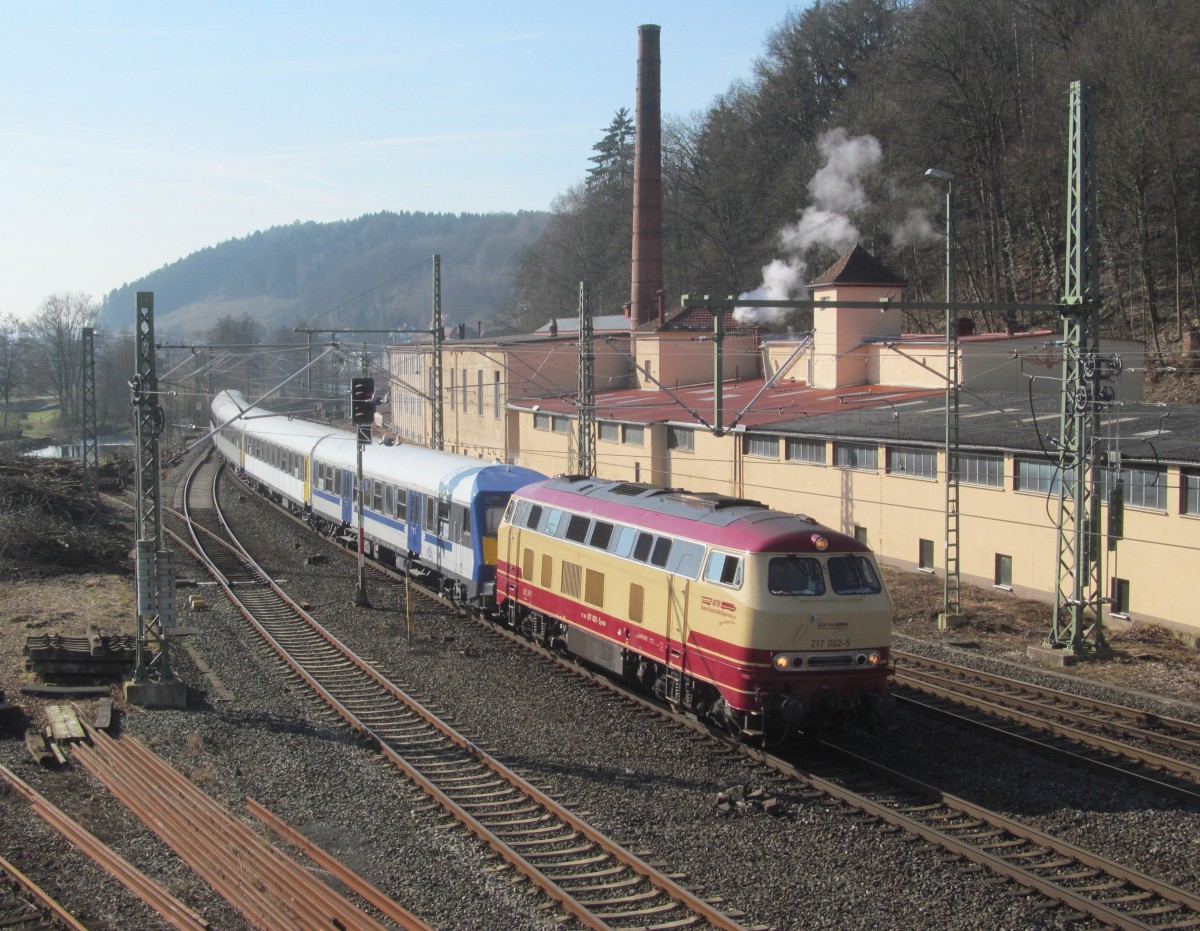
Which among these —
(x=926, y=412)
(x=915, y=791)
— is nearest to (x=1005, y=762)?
(x=915, y=791)

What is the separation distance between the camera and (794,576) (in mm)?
12164

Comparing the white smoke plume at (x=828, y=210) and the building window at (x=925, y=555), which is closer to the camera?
the building window at (x=925, y=555)

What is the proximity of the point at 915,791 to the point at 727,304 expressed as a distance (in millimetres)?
6253

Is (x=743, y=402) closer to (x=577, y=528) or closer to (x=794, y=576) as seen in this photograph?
(x=577, y=528)

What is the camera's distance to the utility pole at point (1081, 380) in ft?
55.5

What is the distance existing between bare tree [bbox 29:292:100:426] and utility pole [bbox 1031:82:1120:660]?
61890mm

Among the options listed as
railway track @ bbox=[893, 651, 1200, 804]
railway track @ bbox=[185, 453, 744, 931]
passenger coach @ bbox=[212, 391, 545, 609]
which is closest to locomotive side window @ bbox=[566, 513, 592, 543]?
railway track @ bbox=[185, 453, 744, 931]

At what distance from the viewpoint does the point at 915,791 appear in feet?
36.9

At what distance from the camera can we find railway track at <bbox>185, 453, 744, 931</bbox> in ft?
28.4

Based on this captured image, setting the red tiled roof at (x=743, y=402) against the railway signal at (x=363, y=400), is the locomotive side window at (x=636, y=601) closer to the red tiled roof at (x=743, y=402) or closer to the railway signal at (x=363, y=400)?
the railway signal at (x=363, y=400)

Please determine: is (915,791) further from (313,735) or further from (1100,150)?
(1100,150)

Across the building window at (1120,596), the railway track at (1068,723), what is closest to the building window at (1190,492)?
the building window at (1120,596)

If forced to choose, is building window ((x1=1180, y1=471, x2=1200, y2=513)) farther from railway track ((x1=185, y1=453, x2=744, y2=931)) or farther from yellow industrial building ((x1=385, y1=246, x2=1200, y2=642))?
railway track ((x1=185, y1=453, x2=744, y2=931))

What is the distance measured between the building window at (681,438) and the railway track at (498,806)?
15754mm
